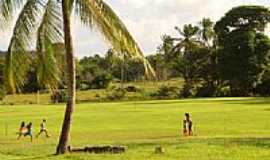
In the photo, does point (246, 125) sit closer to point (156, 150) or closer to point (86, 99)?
point (156, 150)

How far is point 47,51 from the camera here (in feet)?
67.2

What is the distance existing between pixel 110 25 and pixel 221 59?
91201 mm

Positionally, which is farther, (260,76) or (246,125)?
(260,76)

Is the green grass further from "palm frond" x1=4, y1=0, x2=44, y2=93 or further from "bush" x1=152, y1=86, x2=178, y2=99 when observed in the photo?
"palm frond" x1=4, y1=0, x2=44, y2=93

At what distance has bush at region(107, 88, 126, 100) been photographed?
114025mm

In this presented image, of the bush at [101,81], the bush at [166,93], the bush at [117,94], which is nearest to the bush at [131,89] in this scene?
the bush at [117,94]

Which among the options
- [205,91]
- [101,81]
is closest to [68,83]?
[205,91]

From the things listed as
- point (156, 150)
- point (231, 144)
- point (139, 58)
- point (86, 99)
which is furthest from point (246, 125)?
point (86, 99)

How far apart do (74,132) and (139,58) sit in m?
22.0

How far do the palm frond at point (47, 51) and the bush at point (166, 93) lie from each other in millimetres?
96457

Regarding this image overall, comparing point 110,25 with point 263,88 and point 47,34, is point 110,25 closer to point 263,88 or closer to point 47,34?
point 47,34

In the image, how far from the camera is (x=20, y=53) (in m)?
20.3

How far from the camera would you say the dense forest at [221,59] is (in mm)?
107875

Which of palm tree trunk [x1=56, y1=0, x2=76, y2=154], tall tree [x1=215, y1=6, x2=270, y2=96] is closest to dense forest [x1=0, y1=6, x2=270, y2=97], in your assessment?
tall tree [x1=215, y1=6, x2=270, y2=96]
